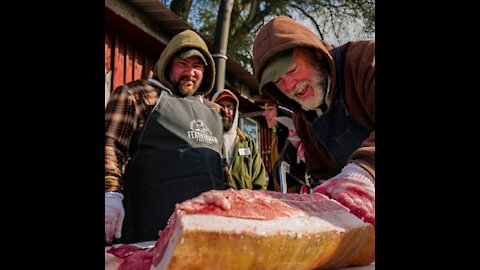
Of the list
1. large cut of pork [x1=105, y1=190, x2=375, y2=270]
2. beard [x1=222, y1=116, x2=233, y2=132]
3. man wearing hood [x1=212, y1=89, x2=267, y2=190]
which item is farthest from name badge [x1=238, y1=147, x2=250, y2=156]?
large cut of pork [x1=105, y1=190, x2=375, y2=270]

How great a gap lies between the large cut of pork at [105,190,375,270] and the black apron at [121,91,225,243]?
4.86 ft

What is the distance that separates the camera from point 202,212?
997mm

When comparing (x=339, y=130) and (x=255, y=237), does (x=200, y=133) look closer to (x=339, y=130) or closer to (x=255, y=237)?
(x=339, y=130)

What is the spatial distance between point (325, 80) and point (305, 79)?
4.9 inches

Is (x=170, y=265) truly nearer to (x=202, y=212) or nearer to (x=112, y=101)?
(x=202, y=212)

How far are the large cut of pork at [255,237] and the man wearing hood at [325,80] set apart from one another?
3.47 ft

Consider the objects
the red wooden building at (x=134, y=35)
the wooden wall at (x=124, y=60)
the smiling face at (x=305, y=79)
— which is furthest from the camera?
the wooden wall at (x=124, y=60)

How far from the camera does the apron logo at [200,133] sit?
2994mm

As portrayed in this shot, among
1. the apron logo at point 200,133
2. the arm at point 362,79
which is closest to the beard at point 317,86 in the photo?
the arm at point 362,79

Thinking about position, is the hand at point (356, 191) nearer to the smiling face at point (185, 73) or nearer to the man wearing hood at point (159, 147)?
the man wearing hood at point (159, 147)

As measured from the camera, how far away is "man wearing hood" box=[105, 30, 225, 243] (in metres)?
2.74
